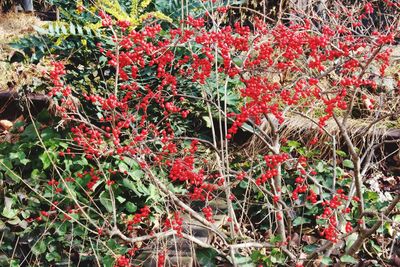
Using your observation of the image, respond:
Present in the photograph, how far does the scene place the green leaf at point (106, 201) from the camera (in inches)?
135

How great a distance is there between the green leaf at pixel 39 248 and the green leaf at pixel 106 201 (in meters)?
0.41

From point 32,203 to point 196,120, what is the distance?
130 centimetres

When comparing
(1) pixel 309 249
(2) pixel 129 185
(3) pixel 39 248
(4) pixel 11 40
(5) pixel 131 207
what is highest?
(4) pixel 11 40

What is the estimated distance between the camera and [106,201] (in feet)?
11.4

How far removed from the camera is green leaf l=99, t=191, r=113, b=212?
11.3 feet

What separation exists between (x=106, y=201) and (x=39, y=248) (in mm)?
468

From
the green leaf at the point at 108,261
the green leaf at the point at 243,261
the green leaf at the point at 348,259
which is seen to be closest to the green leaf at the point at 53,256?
the green leaf at the point at 108,261

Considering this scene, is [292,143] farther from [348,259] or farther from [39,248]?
[39,248]

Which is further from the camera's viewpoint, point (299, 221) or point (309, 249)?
point (299, 221)

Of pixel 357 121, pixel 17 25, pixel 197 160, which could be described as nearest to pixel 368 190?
pixel 357 121

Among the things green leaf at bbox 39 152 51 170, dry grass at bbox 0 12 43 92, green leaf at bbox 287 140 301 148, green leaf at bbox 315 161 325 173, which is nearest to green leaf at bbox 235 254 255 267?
green leaf at bbox 315 161 325 173

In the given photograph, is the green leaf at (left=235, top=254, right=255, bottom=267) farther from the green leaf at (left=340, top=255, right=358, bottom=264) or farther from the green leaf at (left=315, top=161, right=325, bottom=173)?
the green leaf at (left=315, top=161, right=325, bottom=173)

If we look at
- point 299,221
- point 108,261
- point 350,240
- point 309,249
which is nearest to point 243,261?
point 309,249

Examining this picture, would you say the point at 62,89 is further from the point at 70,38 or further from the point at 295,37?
the point at 295,37
